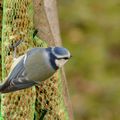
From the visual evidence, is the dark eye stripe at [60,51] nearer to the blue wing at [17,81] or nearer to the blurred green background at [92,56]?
the blue wing at [17,81]

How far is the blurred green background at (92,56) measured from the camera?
5957 millimetres

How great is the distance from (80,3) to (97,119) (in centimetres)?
104

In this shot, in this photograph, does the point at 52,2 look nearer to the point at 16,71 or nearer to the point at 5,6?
the point at 5,6

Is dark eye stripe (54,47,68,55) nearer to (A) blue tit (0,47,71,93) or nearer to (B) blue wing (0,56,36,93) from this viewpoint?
(A) blue tit (0,47,71,93)

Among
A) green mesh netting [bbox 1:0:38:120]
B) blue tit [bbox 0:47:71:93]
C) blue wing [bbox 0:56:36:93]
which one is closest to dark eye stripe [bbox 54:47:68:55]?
blue tit [bbox 0:47:71:93]

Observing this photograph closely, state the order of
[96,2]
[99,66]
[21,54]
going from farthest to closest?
1. [96,2]
2. [99,66]
3. [21,54]

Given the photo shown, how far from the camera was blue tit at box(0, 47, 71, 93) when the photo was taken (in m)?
2.85

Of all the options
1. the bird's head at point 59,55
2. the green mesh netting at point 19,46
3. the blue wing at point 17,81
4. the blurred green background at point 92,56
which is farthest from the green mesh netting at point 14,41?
the blurred green background at point 92,56

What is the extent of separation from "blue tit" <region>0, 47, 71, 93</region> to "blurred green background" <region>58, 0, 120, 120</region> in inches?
111

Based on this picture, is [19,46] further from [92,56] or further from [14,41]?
[92,56]

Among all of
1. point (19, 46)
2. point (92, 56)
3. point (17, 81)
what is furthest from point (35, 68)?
point (92, 56)

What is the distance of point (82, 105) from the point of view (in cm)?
588

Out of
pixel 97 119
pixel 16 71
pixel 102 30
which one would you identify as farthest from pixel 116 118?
pixel 16 71

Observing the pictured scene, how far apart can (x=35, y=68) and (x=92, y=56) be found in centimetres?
325
